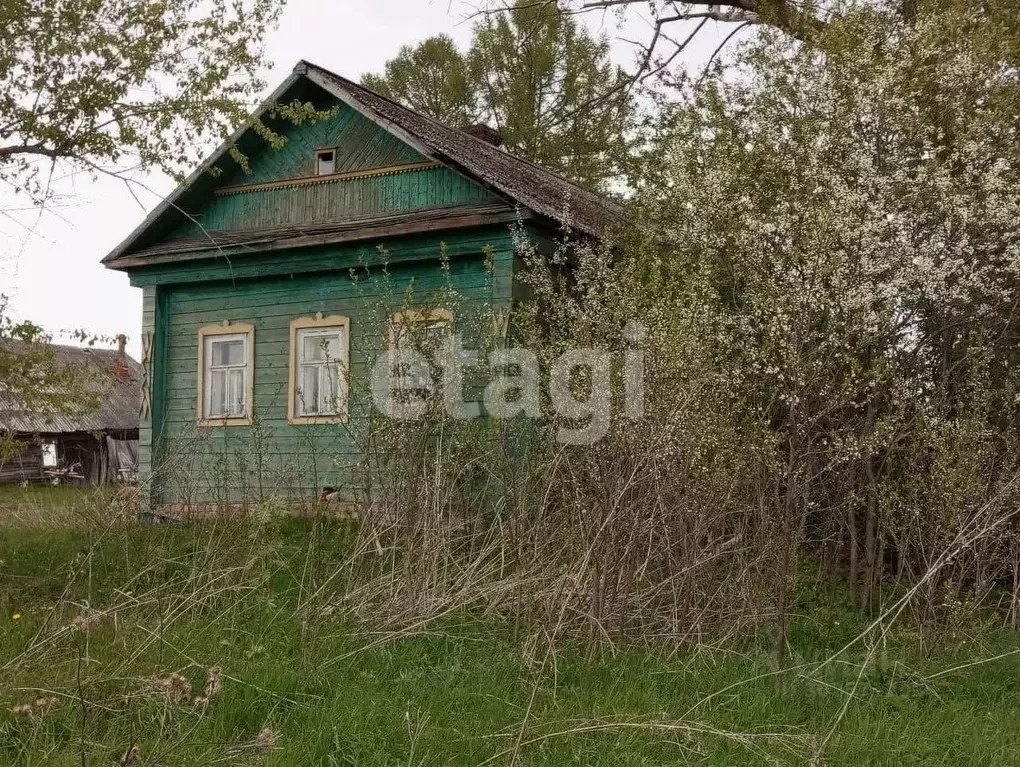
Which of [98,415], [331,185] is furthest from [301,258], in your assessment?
[98,415]

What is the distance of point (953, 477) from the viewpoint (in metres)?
5.36

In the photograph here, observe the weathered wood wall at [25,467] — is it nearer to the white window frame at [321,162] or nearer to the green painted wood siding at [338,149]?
the green painted wood siding at [338,149]

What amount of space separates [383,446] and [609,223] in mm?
3944

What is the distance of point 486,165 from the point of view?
11227 millimetres

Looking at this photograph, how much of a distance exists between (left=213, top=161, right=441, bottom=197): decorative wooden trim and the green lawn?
571 centimetres

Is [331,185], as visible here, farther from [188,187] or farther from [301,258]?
[188,187]

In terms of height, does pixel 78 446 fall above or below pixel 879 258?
below

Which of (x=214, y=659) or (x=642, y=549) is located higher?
(x=642, y=549)

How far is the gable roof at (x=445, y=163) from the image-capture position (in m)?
9.77

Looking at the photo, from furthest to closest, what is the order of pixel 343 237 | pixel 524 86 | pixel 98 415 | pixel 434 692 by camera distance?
1. pixel 98 415
2. pixel 524 86
3. pixel 343 237
4. pixel 434 692

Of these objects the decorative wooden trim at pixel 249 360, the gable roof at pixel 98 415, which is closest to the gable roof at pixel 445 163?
the decorative wooden trim at pixel 249 360

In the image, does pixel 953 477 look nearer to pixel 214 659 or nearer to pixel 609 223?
pixel 214 659

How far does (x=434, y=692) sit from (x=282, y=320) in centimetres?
761

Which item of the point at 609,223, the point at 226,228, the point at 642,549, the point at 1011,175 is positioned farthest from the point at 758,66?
the point at 226,228
